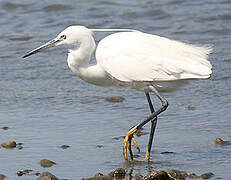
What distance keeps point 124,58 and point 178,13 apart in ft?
20.8

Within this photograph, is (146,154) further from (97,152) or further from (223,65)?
(223,65)

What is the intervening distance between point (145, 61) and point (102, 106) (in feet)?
6.05

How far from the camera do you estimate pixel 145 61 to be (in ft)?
18.5

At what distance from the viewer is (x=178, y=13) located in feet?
38.6

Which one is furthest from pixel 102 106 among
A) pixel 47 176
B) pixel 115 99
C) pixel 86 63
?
pixel 47 176

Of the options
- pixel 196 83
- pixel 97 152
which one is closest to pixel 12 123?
pixel 97 152

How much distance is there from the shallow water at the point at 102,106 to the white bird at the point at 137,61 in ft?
1.42

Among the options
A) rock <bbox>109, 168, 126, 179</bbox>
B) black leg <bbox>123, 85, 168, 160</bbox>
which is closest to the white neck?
black leg <bbox>123, 85, 168, 160</bbox>

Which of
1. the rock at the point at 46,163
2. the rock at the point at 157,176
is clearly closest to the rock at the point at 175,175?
the rock at the point at 157,176

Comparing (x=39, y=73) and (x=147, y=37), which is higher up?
(x=147, y=37)

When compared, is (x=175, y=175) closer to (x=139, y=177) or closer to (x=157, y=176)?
(x=157, y=176)

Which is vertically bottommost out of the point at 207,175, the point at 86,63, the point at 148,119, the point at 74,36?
the point at 207,175

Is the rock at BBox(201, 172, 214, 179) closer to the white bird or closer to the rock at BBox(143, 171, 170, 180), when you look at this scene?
the rock at BBox(143, 171, 170, 180)

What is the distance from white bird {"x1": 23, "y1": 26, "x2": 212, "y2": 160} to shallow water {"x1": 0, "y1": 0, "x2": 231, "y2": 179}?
0.43m
